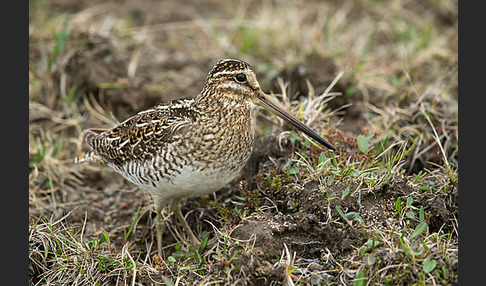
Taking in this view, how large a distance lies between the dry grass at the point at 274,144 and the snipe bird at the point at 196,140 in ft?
1.00

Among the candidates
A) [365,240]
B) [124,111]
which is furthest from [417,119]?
[124,111]

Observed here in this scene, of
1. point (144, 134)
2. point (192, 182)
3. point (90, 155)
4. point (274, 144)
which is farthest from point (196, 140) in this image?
point (90, 155)

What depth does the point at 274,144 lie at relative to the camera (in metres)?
4.98

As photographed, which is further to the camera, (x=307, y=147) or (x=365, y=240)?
(x=307, y=147)

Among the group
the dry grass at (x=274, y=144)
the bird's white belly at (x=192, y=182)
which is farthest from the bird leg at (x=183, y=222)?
the bird's white belly at (x=192, y=182)

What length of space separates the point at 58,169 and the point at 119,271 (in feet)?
5.48

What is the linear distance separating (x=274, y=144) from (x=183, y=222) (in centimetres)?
101

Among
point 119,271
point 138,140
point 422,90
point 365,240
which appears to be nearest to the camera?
point 365,240

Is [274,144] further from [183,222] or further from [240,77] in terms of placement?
[183,222]

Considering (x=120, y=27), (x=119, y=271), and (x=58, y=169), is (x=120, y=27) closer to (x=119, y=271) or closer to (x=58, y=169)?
(x=58, y=169)

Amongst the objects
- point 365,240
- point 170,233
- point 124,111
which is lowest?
point 170,233

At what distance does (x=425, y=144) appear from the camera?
5086 millimetres

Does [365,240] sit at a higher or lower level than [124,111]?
higher

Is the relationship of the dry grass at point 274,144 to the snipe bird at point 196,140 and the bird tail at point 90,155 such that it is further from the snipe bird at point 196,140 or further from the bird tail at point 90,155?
the bird tail at point 90,155
